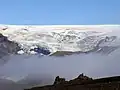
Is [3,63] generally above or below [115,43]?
below

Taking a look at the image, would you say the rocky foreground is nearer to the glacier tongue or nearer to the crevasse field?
the crevasse field

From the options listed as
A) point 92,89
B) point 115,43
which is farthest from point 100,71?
point 92,89

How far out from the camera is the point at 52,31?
10.5 m

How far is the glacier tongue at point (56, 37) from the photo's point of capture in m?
10.3

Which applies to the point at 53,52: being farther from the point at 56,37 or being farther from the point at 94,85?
the point at 94,85

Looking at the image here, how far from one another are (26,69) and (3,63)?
89cm

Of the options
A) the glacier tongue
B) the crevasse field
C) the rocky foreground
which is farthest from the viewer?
the glacier tongue

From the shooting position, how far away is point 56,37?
10445 mm

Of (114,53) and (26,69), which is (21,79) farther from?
(114,53)

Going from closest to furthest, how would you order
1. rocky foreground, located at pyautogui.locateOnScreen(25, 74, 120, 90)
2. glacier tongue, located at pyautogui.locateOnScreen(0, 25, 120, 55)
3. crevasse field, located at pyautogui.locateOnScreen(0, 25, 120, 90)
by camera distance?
rocky foreground, located at pyautogui.locateOnScreen(25, 74, 120, 90)
crevasse field, located at pyautogui.locateOnScreen(0, 25, 120, 90)
glacier tongue, located at pyautogui.locateOnScreen(0, 25, 120, 55)

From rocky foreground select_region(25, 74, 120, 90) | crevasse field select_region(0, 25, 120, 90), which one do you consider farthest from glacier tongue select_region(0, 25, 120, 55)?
rocky foreground select_region(25, 74, 120, 90)

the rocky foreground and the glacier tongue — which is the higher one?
the glacier tongue

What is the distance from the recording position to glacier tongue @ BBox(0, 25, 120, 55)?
10.3 m

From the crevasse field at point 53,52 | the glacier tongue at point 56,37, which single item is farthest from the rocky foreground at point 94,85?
the glacier tongue at point 56,37
